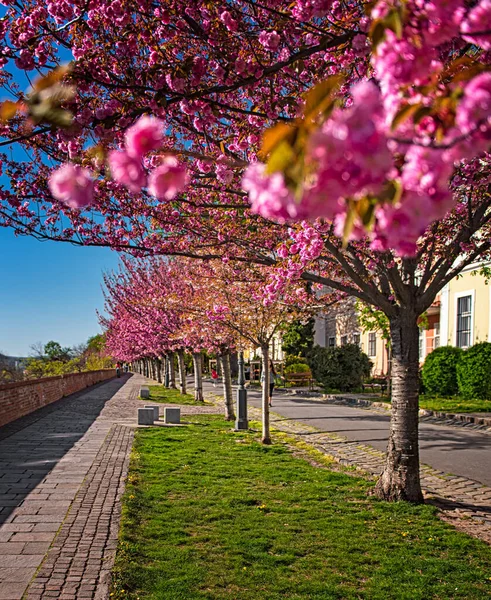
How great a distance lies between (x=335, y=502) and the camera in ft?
24.3

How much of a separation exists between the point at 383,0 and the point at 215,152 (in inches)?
195

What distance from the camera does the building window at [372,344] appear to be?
34.4 m

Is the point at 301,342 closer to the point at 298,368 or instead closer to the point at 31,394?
the point at 298,368

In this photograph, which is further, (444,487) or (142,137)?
(444,487)

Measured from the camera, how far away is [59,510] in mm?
6555

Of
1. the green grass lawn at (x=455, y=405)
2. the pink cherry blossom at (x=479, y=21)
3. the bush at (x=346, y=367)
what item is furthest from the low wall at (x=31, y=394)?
the pink cherry blossom at (x=479, y=21)

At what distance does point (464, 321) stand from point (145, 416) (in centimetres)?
1472

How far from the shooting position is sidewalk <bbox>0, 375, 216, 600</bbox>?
A: 4.60 meters

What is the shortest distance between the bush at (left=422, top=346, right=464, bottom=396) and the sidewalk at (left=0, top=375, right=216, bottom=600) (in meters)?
13.4

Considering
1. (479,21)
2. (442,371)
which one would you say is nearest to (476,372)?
(442,371)

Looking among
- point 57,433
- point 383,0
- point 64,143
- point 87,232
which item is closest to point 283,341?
point 57,433

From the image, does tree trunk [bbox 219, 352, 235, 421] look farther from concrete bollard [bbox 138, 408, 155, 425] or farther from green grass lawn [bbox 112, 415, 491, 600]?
green grass lawn [bbox 112, 415, 491, 600]

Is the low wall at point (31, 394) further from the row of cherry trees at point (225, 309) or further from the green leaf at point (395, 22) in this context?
the green leaf at point (395, 22)

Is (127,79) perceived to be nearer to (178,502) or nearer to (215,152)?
(215,152)
